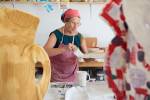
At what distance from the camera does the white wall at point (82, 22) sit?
2.53 meters

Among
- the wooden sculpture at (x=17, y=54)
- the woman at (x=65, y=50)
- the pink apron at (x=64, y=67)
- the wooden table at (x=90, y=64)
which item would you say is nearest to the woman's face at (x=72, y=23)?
the woman at (x=65, y=50)

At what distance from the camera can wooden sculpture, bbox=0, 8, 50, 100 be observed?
0.86m

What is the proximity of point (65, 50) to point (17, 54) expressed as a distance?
0.63 meters

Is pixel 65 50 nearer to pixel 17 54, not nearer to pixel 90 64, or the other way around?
pixel 90 64

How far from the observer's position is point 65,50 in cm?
149

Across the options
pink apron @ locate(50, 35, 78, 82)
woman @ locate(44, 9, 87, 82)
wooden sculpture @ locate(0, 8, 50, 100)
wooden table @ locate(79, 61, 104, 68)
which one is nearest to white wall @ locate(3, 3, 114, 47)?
wooden table @ locate(79, 61, 104, 68)

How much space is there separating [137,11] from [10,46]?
42cm

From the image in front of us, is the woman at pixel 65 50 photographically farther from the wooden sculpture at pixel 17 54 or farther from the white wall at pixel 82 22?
the white wall at pixel 82 22

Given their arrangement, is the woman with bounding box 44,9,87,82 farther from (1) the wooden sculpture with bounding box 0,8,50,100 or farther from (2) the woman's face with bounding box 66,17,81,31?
(1) the wooden sculpture with bounding box 0,8,50,100

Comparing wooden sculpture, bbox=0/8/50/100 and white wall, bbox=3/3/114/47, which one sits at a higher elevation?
white wall, bbox=3/3/114/47

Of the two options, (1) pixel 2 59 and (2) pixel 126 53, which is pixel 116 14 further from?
(1) pixel 2 59

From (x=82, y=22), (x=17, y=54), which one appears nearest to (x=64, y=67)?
(x=17, y=54)

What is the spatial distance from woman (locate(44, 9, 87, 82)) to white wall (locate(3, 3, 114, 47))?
87 cm

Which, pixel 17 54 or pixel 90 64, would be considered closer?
pixel 17 54
